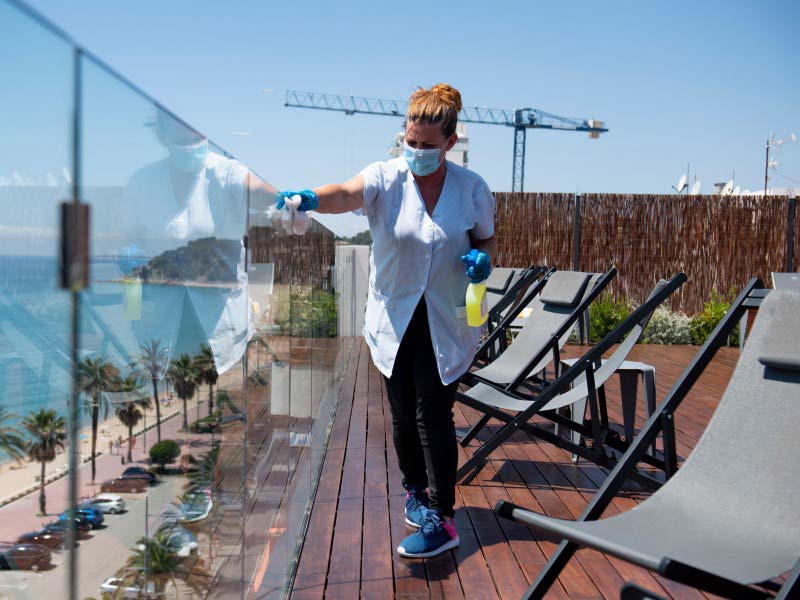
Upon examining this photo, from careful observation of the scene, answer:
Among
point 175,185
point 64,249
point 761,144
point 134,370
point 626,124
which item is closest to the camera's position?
point 64,249

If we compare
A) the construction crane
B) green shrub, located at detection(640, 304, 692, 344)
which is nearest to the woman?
green shrub, located at detection(640, 304, 692, 344)

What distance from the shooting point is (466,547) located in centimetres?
279

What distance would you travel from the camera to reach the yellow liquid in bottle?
2.72 metres

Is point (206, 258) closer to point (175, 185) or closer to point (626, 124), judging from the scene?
point (175, 185)

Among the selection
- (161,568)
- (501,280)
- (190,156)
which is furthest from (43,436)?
(501,280)

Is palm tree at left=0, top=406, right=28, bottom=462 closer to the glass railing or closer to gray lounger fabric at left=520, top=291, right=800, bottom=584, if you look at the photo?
the glass railing

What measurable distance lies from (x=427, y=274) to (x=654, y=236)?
8.93 meters

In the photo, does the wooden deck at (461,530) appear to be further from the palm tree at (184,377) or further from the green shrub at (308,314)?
the palm tree at (184,377)

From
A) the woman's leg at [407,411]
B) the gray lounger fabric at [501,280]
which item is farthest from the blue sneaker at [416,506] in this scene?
the gray lounger fabric at [501,280]

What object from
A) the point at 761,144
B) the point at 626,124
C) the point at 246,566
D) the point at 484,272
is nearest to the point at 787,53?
the point at 626,124

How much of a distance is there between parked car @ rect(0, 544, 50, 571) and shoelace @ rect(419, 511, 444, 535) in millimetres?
1958

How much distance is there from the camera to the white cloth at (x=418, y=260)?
2736 mm

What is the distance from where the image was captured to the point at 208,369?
154cm

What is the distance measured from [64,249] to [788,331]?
6.36ft
